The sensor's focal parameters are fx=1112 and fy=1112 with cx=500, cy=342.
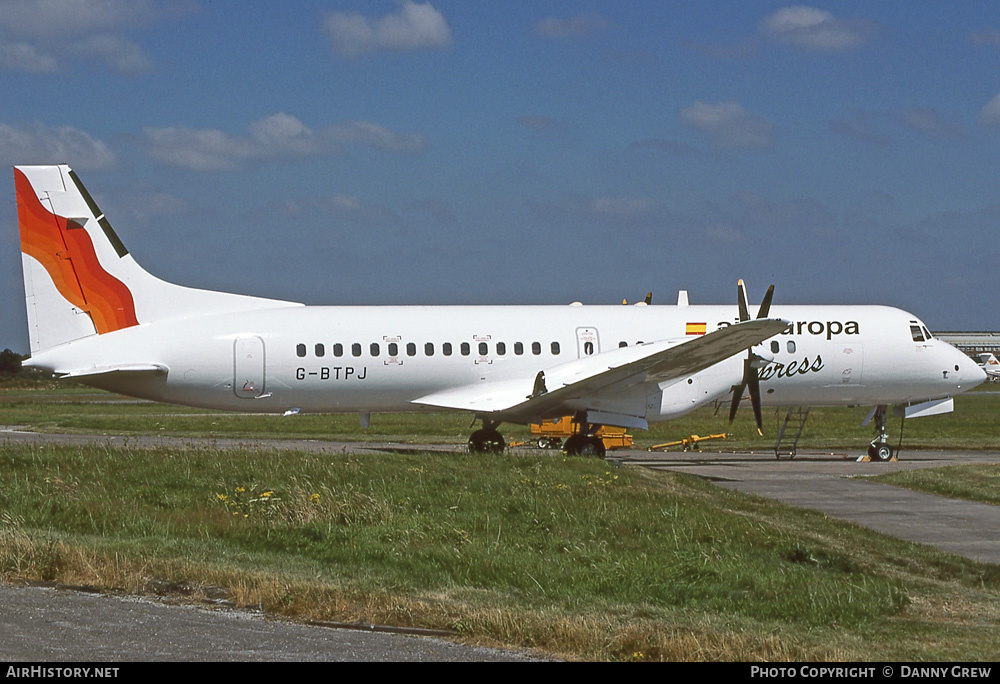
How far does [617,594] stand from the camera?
1250 centimetres

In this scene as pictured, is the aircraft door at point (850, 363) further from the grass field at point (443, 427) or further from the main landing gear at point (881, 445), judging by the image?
the grass field at point (443, 427)

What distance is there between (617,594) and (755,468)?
59.5 ft

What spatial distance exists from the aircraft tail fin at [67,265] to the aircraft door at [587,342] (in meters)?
11.1

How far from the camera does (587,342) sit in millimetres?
29328

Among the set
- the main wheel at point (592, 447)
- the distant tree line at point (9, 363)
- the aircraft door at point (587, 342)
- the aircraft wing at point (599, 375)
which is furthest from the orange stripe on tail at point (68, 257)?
the distant tree line at point (9, 363)

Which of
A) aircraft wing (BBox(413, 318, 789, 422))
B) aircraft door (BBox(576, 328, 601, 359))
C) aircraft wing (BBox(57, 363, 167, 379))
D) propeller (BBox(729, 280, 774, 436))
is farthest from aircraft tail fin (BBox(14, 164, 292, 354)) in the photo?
propeller (BBox(729, 280, 774, 436))

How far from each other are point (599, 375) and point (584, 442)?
7.43ft

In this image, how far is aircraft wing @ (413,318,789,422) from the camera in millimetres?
25812

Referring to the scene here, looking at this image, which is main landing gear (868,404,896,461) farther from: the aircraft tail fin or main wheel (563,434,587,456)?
the aircraft tail fin

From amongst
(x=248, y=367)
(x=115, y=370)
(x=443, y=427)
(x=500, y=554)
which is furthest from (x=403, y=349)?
(x=443, y=427)

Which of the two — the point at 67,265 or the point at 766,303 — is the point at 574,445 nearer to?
the point at 766,303

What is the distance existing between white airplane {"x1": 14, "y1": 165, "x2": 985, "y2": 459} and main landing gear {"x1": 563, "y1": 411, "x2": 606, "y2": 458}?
0.04m

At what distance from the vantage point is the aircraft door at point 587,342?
29.2 m
